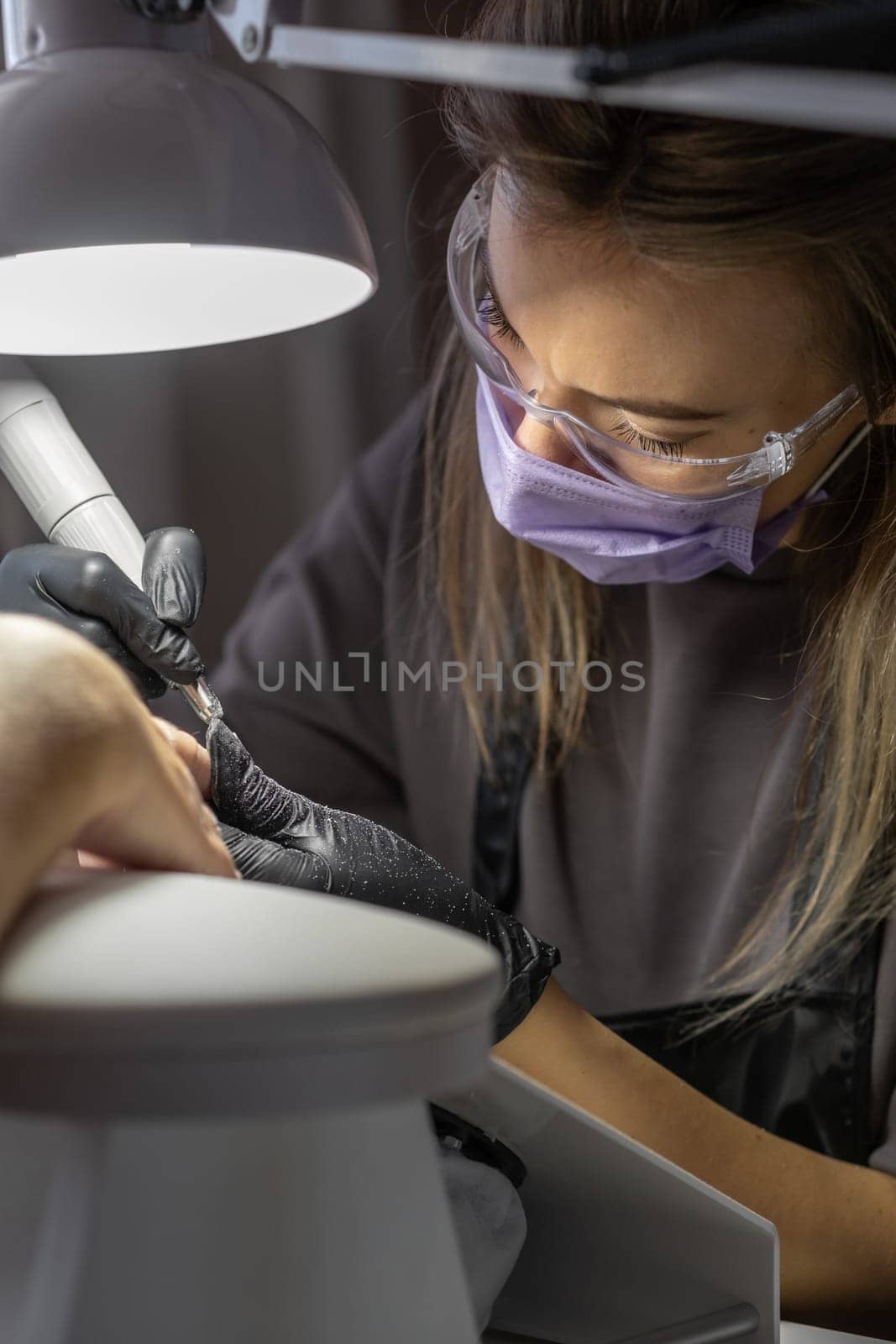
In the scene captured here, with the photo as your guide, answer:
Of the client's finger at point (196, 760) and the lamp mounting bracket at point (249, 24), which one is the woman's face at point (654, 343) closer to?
the lamp mounting bracket at point (249, 24)

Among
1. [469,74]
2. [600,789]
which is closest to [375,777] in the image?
[600,789]

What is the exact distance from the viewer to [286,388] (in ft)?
4.41

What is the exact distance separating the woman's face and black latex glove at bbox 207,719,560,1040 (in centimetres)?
31

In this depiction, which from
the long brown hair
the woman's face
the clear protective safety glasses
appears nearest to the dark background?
the long brown hair

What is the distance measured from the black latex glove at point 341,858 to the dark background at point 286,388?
22.1 inches

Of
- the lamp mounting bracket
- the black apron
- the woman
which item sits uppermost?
the lamp mounting bracket

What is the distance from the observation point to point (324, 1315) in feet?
1.21

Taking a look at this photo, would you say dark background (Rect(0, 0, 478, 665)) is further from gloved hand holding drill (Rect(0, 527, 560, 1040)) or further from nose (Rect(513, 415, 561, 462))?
gloved hand holding drill (Rect(0, 527, 560, 1040))

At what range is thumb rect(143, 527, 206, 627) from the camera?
617 mm

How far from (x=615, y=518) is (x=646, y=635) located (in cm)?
33

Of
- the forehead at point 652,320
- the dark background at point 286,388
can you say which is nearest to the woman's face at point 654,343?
the forehead at point 652,320

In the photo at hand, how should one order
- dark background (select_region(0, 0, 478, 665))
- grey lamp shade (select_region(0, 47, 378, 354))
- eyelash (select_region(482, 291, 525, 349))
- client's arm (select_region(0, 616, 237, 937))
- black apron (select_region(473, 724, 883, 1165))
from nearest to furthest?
client's arm (select_region(0, 616, 237, 937)) → grey lamp shade (select_region(0, 47, 378, 354)) → eyelash (select_region(482, 291, 525, 349)) → black apron (select_region(473, 724, 883, 1165)) → dark background (select_region(0, 0, 478, 665))

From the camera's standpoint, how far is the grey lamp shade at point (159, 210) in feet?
1.85

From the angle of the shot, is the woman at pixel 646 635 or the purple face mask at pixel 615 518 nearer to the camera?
the woman at pixel 646 635
